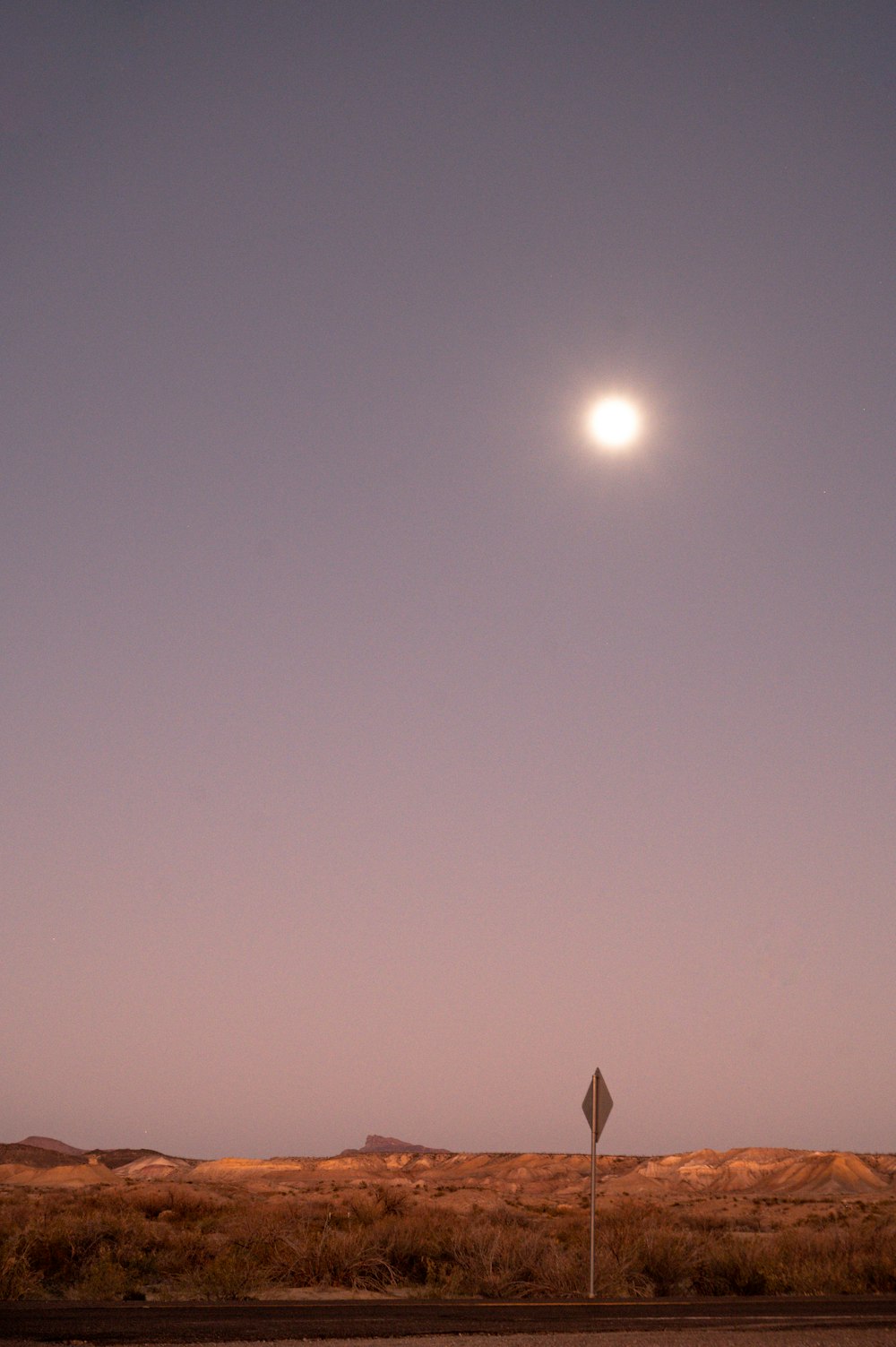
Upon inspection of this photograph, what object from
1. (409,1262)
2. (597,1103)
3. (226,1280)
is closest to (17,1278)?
(226,1280)

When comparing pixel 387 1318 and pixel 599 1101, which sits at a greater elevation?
pixel 599 1101

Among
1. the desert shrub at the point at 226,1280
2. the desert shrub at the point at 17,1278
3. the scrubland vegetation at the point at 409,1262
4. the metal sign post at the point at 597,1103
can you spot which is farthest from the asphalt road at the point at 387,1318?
the metal sign post at the point at 597,1103

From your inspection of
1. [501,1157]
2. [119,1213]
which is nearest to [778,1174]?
[501,1157]

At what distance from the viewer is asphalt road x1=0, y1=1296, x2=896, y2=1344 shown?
11812 millimetres

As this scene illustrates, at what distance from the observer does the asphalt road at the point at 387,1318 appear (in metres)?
11.8

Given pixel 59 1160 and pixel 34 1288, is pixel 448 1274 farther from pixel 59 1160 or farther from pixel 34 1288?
pixel 59 1160

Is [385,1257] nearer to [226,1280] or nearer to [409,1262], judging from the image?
[409,1262]

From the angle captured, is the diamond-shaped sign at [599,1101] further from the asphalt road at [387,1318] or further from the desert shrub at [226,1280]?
the desert shrub at [226,1280]

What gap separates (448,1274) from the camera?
59.8ft

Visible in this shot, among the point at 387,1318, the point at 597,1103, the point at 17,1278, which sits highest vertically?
the point at 597,1103

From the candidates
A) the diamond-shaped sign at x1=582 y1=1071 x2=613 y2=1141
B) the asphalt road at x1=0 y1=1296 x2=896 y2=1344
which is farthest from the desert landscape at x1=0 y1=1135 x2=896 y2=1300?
the diamond-shaped sign at x1=582 y1=1071 x2=613 y2=1141

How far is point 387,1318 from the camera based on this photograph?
13328 mm

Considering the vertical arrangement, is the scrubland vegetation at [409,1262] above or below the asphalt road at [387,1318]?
above

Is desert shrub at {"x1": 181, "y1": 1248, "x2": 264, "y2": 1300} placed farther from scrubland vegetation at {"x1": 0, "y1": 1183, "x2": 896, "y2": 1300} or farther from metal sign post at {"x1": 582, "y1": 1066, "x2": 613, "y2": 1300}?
metal sign post at {"x1": 582, "y1": 1066, "x2": 613, "y2": 1300}
